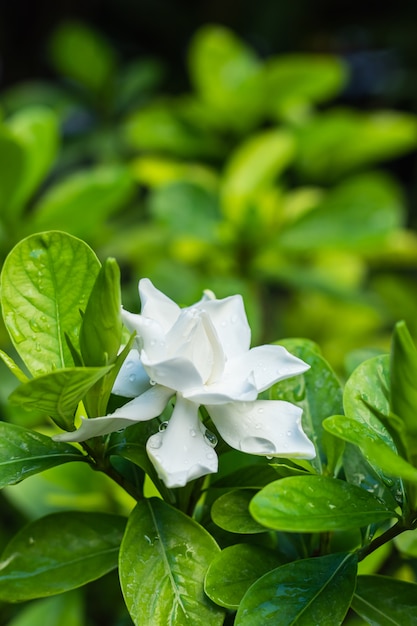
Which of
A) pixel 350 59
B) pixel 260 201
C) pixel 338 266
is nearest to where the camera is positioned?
pixel 260 201

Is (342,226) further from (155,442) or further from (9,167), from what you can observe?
(155,442)

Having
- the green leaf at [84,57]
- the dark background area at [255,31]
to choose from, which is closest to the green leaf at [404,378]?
the green leaf at [84,57]

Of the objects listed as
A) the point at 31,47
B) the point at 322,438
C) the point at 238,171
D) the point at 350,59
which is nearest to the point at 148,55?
the point at 31,47

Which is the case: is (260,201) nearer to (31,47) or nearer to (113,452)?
(113,452)

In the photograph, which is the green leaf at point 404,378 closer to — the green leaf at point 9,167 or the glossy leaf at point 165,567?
the glossy leaf at point 165,567

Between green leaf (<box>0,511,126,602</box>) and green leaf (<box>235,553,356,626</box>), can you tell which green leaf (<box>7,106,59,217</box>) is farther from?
green leaf (<box>235,553,356,626</box>)

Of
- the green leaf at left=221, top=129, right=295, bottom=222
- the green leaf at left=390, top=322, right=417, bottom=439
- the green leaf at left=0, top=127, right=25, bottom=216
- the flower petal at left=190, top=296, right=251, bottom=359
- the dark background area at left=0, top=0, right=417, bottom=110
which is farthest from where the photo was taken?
the dark background area at left=0, top=0, right=417, bottom=110

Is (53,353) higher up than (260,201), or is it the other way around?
(53,353)

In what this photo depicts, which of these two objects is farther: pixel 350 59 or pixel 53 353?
pixel 350 59

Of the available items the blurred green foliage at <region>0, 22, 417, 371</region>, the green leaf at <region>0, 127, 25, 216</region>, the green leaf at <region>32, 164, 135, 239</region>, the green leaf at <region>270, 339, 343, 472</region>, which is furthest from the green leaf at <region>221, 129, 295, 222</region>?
the green leaf at <region>270, 339, 343, 472</region>
